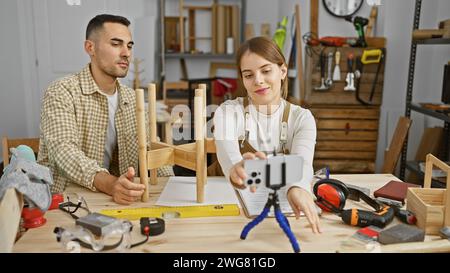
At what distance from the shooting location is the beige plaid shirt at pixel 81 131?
1051mm

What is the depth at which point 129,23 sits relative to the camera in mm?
1067

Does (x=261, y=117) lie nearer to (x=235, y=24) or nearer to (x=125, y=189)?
(x=125, y=189)

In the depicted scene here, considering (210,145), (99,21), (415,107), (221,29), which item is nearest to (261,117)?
(210,145)

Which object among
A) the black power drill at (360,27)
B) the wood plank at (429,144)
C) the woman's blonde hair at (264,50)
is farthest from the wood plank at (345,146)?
the woman's blonde hair at (264,50)

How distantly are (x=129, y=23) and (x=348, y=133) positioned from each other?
151 cm

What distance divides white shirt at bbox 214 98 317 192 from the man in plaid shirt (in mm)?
228

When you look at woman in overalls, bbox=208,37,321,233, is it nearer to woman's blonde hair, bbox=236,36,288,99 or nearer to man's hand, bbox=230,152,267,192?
woman's blonde hair, bbox=236,36,288,99

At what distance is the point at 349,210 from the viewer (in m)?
0.83

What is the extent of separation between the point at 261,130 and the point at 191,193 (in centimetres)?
24

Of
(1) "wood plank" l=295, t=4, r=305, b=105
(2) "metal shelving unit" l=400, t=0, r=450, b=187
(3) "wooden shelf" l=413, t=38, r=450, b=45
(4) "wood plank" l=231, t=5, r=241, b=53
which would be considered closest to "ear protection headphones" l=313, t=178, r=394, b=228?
(2) "metal shelving unit" l=400, t=0, r=450, b=187

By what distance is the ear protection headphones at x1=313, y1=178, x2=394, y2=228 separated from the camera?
0.81 meters

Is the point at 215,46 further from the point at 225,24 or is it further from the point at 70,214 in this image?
the point at 70,214

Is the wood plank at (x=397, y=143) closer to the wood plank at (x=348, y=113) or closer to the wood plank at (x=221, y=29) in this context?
the wood plank at (x=348, y=113)
